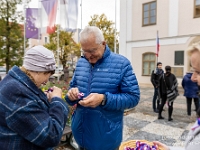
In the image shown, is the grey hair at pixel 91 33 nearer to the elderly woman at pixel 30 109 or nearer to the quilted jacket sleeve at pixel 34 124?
the elderly woman at pixel 30 109

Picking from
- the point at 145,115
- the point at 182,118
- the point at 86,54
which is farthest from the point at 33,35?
the point at 86,54

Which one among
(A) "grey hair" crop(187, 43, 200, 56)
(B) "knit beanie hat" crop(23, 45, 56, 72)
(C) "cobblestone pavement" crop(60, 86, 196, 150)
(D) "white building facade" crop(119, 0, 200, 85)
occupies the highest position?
(D) "white building facade" crop(119, 0, 200, 85)

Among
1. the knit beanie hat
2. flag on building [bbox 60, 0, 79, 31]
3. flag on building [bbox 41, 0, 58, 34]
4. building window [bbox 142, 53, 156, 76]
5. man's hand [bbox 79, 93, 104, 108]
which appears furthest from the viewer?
building window [bbox 142, 53, 156, 76]

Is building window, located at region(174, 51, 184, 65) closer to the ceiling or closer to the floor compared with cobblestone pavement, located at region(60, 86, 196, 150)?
closer to the ceiling

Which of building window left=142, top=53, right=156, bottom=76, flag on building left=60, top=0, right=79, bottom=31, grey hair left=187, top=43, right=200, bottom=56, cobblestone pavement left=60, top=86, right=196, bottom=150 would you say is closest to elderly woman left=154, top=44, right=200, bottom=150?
grey hair left=187, top=43, right=200, bottom=56

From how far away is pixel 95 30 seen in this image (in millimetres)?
1634

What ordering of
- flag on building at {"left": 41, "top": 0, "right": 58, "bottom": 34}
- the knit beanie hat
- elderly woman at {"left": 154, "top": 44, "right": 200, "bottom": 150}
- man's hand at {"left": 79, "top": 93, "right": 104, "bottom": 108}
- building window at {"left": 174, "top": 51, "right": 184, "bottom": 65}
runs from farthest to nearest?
flag on building at {"left": 41, "top": 0, "right": 58, "bottom": 34} < building window at {"left": 174, "top": 51, "right": 184, "bottom": 65} < man's hand at {"left": 79, "top": 93, "right": 104, "bottom": 108} < the knit beanie hat < elderly woman at {"left": 154, "top": 44, "right": 200, "bottom": 150}

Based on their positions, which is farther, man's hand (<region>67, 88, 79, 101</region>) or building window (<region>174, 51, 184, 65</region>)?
building window (<region>174, 51, 184, 65</region>)

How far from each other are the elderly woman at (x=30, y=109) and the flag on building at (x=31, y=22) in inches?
549

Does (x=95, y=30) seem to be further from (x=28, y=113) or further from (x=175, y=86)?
(x=175, y=86)

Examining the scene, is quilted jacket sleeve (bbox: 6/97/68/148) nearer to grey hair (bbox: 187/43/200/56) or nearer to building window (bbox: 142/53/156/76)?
grey hair (bbox: 187/43/200/56)

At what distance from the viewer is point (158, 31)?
13.7 meters

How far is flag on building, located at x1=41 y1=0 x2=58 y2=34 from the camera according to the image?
1300 cm

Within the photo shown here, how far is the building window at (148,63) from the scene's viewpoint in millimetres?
14173
